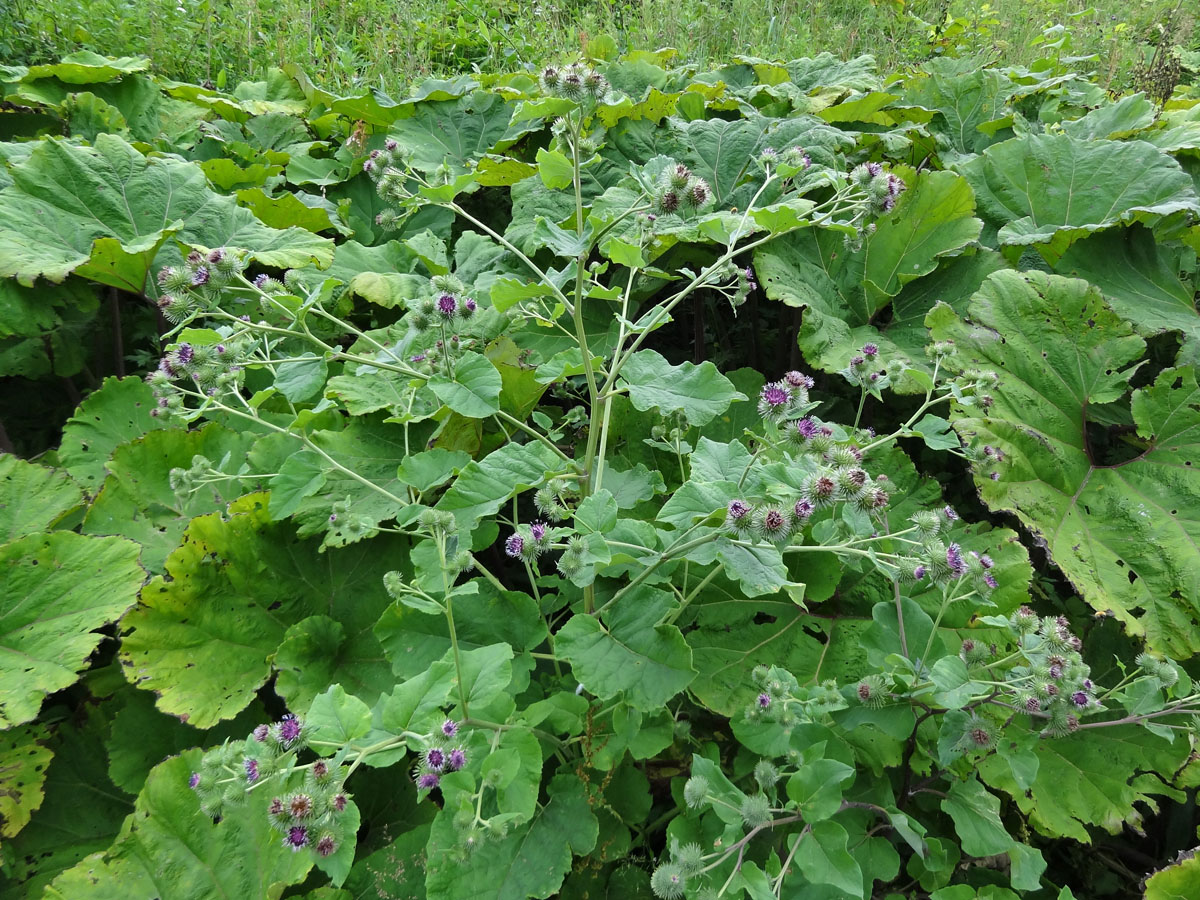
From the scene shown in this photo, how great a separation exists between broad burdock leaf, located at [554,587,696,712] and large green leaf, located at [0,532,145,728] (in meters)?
1.36

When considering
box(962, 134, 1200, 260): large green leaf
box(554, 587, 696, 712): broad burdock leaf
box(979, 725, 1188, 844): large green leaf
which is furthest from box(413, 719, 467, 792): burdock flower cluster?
box(962, 134, 1200, 260): large green leaf

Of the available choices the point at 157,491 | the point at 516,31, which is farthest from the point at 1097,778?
the point at 516,31

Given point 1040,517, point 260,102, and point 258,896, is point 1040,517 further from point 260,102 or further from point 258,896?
point 260,102

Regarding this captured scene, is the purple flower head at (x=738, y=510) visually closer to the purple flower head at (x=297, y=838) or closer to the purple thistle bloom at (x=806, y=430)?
the purple thistle bloom at (x=806, y=430)

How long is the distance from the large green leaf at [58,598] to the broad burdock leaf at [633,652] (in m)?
1.36

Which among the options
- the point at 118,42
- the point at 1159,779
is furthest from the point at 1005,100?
the point at 118,42

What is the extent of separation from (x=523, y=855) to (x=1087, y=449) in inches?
86.6

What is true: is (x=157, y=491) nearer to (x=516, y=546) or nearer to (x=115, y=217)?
(x=115, y=217)

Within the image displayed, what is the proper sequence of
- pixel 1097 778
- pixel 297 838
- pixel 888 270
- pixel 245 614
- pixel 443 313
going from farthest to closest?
1. pixel 888 270
2. pixel 245 614
3. pixel 1097 778
4. pixel 443 313
5. pixel 297 838

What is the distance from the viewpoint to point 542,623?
179cm

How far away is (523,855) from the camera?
153cm

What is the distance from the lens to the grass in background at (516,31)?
5.23 metres

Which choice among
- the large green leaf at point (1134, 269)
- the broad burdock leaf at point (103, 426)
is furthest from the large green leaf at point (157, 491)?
the large green leaf at point (1134, 269)

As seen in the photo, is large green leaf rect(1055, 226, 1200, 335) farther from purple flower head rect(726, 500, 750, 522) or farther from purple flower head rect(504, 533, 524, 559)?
purple flower head rect(504, 533, 524, 559)
